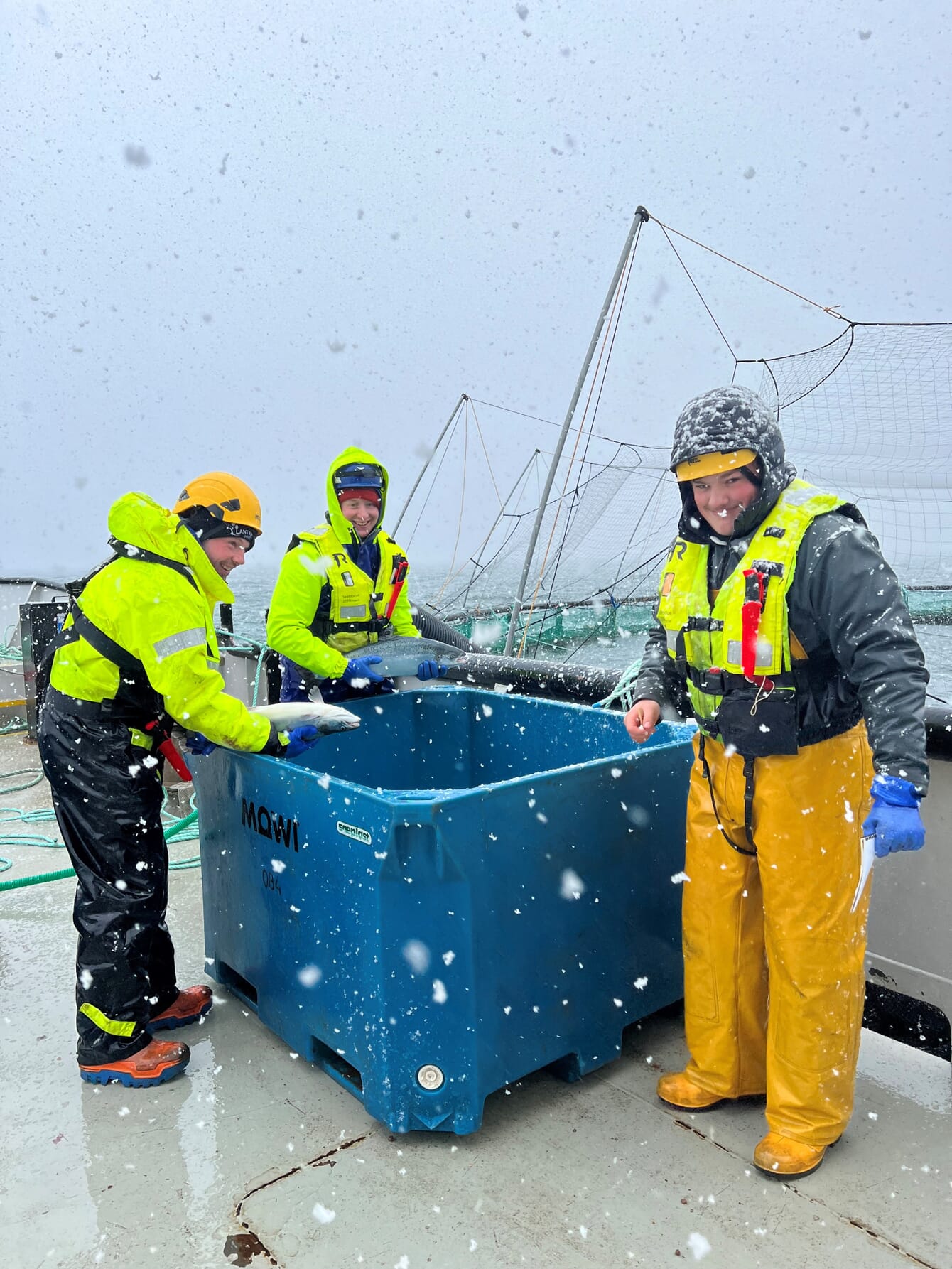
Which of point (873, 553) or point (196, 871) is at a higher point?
point (873, 553)

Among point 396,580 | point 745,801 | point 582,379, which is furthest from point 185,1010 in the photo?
point 582,379

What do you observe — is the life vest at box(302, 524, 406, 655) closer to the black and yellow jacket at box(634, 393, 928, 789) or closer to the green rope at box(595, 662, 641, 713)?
the green rope at box(595, 662, 641, 713)

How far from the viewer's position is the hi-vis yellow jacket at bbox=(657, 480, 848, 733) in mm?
1815

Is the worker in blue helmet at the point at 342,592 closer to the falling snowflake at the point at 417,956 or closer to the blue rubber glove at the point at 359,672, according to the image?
the blue rubber glove at the point at 359,672

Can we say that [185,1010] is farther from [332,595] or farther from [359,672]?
[332,595]

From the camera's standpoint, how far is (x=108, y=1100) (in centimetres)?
223

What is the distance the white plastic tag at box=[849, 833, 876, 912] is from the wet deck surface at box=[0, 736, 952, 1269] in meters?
0.61

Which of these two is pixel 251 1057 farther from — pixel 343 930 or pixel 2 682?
pixel 2 682

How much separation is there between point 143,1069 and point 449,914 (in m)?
1.02

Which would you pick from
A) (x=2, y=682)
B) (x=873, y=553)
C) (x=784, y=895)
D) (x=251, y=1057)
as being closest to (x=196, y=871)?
(x=251, y=1057)

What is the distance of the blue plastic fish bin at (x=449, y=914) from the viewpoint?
193cm

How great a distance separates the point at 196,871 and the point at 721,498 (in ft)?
9.61

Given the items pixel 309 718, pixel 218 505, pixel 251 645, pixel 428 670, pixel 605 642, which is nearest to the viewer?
pixel 218 505

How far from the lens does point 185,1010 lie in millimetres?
2594
